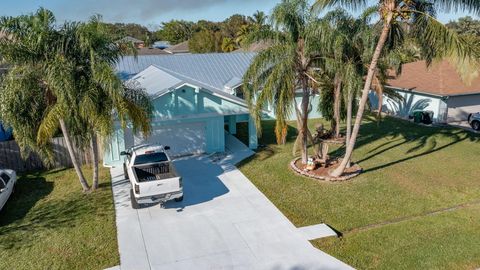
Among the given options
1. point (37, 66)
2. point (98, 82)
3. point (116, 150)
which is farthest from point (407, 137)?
point (37, 66)

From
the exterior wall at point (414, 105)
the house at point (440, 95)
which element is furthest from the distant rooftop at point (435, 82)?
the exterior wall at point (414, 105)

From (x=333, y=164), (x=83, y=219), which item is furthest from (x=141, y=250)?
(x=333, y=164)

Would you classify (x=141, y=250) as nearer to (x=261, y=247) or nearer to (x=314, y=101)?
(x=261, y=247)

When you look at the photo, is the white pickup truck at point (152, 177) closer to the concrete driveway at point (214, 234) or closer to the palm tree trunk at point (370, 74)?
the concrete driveway at point (214, 234)

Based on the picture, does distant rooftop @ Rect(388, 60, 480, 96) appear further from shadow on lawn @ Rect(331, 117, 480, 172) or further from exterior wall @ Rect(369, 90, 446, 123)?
shadow on lawn @ Rect(331, 117, 480, 172)

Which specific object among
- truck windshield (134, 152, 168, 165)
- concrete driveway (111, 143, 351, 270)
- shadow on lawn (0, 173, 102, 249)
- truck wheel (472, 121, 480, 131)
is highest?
truck windshield (134, 152, 168, 165)

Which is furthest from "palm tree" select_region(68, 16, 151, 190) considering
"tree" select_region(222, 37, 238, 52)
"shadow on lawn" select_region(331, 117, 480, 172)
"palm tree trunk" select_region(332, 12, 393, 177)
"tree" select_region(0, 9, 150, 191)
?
"tree" select_region(222, 37, 238, 52)
